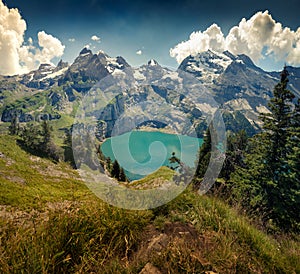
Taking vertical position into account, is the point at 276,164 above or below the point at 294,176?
above

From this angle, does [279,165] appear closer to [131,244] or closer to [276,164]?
[276,164]

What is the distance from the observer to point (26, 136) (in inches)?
2296

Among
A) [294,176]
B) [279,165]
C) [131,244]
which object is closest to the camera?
[131,244]

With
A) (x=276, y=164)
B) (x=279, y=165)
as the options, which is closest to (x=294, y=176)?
(x=279, y=165)

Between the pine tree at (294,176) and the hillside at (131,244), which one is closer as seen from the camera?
the hillside at (131,244)

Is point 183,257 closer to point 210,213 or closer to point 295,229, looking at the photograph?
point 210,213

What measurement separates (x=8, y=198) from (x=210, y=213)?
10.5 metres

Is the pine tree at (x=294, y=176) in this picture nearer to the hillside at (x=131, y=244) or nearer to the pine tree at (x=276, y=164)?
the pine tree at (x=276, y=164)

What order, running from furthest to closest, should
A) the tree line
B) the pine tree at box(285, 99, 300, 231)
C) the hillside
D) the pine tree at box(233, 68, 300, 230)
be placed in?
the pine tree at box(233, 68, 300, 230) → the tree line → the pine tree at box(285, 99, 300, 231) → the hillside

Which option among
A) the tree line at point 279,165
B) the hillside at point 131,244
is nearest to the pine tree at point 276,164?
the tree line at point 279,165

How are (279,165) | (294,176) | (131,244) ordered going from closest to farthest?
(131,244) → (294,176) → (279,165)

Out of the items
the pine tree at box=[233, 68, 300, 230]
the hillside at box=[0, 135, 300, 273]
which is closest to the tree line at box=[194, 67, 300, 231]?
the pine tree at box=[233, 68, 300, 230]

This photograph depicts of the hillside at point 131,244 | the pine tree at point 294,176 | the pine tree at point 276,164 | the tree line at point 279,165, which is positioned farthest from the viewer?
the pine tree at point 276,164

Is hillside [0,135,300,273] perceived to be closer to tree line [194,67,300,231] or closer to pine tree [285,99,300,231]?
tree line [194,67,300,231]
